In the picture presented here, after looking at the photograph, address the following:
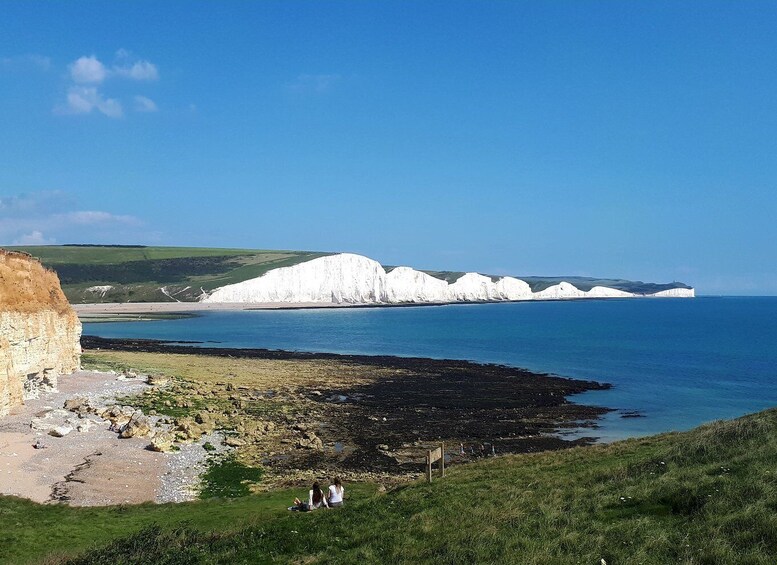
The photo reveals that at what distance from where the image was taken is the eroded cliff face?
30828mm

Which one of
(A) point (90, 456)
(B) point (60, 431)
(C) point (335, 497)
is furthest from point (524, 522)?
(B) point (60, 431)

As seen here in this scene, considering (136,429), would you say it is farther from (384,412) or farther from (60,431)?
(384,412)

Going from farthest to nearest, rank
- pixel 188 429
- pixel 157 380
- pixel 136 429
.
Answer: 1. pixel 157 380
2. pixel 188 429
3. pixel 136 429

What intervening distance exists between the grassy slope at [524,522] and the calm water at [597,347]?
20788mm

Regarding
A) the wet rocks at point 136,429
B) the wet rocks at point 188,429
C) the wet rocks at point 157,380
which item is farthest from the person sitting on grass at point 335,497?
the wet rocks at point 157,380

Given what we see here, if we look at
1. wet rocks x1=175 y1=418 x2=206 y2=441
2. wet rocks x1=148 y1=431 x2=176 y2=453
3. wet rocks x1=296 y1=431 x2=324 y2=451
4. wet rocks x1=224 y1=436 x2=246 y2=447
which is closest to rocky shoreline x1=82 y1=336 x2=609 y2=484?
wet rocks x1=296 y1=431 x2=324 y2=451

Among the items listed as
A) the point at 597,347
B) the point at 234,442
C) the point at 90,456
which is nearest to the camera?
the point at 90,456

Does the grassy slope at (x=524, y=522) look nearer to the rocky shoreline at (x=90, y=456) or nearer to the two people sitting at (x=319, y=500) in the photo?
the two people sitting at (x=319, y=500)

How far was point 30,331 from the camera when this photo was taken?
35.1m

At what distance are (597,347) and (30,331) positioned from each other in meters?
71.9

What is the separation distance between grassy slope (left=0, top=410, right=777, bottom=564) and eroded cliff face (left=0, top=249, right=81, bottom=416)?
1619cm

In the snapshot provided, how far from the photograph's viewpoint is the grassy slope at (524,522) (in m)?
9.32

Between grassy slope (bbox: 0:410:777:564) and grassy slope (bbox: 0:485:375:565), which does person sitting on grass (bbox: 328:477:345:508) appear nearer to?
grassy slope (bbox: 0:485:375:565)

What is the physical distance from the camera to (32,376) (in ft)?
120
